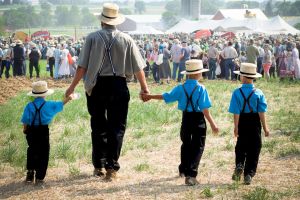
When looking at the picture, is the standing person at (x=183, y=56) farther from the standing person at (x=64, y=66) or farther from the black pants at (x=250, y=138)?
the black pants at (x=250, y=138)

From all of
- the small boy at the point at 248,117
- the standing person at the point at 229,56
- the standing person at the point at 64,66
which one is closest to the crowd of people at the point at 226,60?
the standing person at the point at 229,56

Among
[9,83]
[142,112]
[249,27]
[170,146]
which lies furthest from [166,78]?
[249,27]

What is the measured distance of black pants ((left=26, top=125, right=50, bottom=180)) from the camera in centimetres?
660

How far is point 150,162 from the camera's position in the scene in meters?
8.09

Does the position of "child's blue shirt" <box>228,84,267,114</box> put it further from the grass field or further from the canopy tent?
the canopy tent

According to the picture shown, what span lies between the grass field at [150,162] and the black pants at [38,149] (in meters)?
0.25

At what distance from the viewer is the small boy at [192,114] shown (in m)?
6.52

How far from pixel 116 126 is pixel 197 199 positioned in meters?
1.42

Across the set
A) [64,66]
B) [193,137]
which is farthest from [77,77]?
[64,66]

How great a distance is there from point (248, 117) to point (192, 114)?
2.39 ft

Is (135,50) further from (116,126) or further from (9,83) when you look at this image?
(9,83)

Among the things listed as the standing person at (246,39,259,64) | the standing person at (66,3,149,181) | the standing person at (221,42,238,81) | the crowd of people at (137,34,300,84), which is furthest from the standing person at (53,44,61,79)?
the standing person at (66,3,149,181)

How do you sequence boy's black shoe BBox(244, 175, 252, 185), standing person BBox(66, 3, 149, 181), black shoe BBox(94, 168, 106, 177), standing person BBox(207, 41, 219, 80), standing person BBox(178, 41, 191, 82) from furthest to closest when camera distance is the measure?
standing person BBox(207, 41, 219, 80) → standing person BBox(178, 41, 191, 82) → black shoe BBox(94, 168, 106, 177) → boy's black shoe BBox(244, 175, 252, 185) → standing person BBox(66, 3, 149, 181)

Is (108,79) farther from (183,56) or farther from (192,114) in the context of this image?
(183,56)
